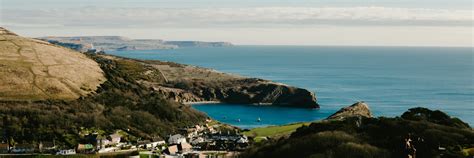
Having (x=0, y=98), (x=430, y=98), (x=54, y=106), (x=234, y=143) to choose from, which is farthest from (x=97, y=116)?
(x=430, y=98)

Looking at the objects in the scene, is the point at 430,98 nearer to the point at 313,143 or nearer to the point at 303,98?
the point at 303,98

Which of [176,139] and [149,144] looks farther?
[176,139]

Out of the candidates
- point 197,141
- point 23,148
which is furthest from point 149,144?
point 23,148

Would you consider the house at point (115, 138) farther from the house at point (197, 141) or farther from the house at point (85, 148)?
the house at point (197, 141)

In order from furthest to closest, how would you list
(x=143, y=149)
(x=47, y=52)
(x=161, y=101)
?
(x=47, y=52) < (x=161, y=101) < (x=143, y=149)

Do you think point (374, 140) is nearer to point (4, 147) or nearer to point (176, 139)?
point (176, 139)

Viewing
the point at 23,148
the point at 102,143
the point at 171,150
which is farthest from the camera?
the point at 102,143
